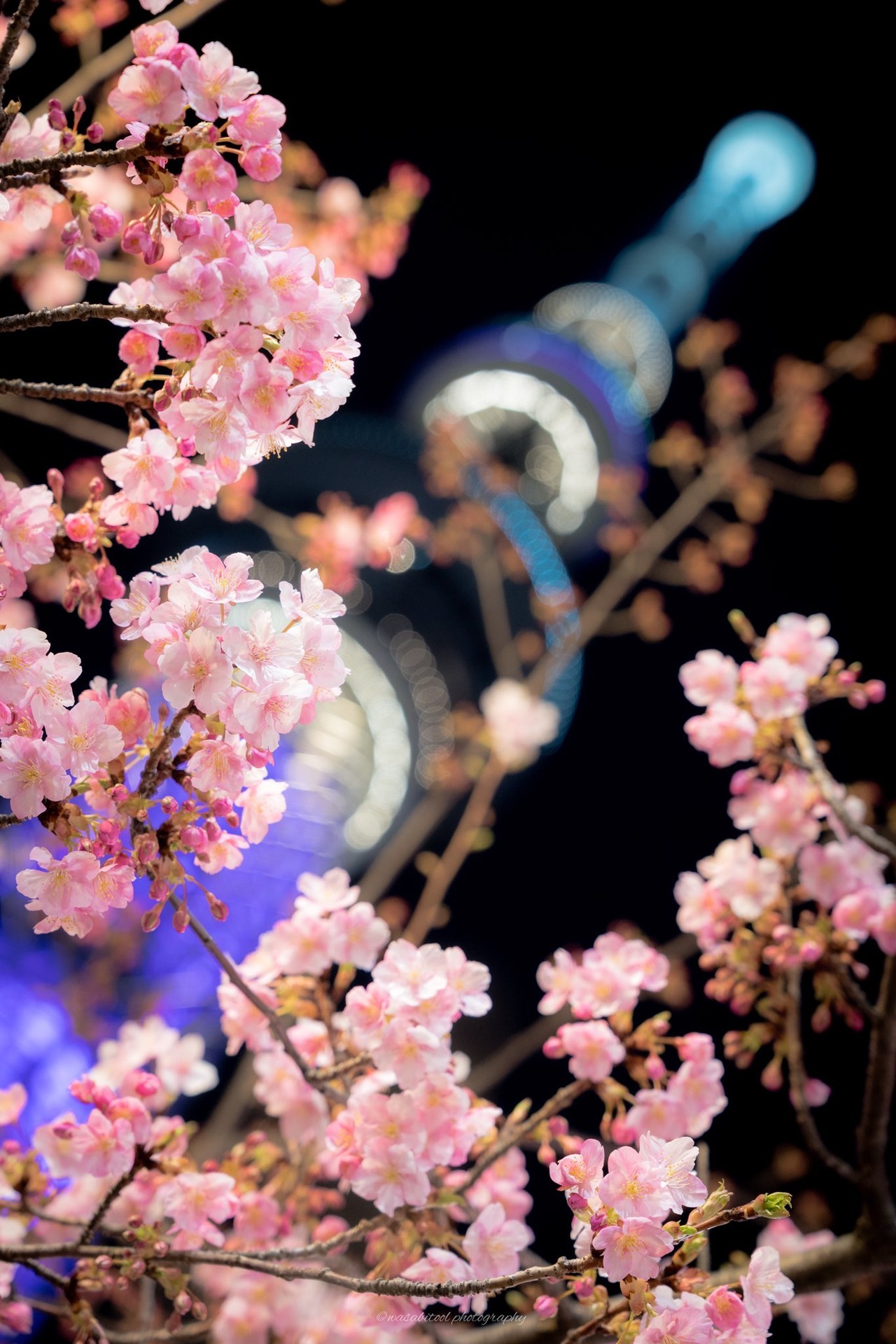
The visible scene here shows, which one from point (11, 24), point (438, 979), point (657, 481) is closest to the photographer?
point (11, 24)

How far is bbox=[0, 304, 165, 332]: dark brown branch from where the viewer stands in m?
1.00

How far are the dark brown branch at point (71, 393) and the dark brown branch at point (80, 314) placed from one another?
69mm

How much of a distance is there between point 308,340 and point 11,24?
470 millimetres

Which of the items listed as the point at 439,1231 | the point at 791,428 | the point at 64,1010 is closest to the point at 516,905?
the point at 64,1010

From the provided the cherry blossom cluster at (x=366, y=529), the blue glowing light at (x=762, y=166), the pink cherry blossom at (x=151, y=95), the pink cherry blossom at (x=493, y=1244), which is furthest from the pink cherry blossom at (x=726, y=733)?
the blue glowing light at (x=762, y=166)

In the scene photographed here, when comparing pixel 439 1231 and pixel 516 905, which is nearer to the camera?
pixel 439 1231

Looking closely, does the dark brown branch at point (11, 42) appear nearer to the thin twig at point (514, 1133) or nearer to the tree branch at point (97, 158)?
the tree branch at point (97, 158)

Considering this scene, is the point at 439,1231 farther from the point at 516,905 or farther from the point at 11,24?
the point at 516,905

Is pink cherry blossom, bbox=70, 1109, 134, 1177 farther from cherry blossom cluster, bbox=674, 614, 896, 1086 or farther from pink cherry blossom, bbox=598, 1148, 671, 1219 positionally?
cherry blossom cluster, bbox=674, 614, 896, 1086

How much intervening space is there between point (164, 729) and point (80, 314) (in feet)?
1.58

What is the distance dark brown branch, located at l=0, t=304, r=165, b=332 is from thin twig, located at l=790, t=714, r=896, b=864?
62.4 inches

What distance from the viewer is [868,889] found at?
199cm

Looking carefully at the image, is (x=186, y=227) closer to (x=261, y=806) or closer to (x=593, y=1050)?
(x=261, y=806)

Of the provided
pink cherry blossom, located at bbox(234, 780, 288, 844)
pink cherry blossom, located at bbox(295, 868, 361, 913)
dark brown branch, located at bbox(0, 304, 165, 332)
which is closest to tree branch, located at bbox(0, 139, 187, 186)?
dark brown branch, located at bbox(0, 304, 165, 332)
